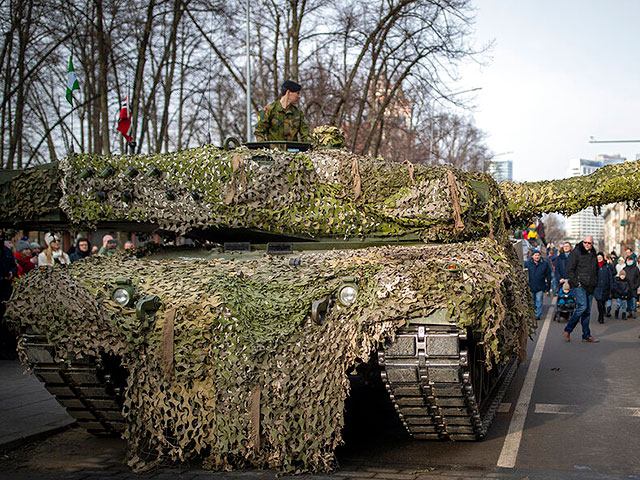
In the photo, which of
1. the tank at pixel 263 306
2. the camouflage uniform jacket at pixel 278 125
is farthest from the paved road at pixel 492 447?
the camouflage uniform jacket at pixel 278 125

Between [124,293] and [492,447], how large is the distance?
10.1 feet

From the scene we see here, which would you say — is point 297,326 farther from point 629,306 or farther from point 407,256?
point 629,306

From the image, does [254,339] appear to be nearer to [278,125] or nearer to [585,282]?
[278,125]

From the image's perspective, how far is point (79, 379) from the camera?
5.91 metres

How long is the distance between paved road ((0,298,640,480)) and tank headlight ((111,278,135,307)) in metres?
1.23

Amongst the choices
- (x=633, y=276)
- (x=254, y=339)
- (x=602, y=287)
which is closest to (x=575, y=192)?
(x=254, y=339)

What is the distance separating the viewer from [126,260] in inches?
262

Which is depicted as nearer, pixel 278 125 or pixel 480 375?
pixel 480 375

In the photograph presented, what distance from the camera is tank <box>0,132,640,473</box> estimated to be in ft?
17.9

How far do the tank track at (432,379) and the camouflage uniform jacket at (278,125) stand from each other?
347 cm

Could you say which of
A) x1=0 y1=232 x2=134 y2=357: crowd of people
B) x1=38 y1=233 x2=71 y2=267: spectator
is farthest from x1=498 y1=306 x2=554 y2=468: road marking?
x1=38 y1=233 x2=71 y2=267: spectator

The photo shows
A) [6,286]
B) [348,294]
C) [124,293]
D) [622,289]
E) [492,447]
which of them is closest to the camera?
[348,294]

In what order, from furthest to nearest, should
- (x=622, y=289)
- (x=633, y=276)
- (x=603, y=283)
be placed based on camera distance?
1. (x=622, y=289)
2. (x=633, y=276)
3. (x=603, y=283)

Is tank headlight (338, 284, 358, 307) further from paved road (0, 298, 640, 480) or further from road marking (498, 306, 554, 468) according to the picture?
road marking (498, 306, 554, 468)
